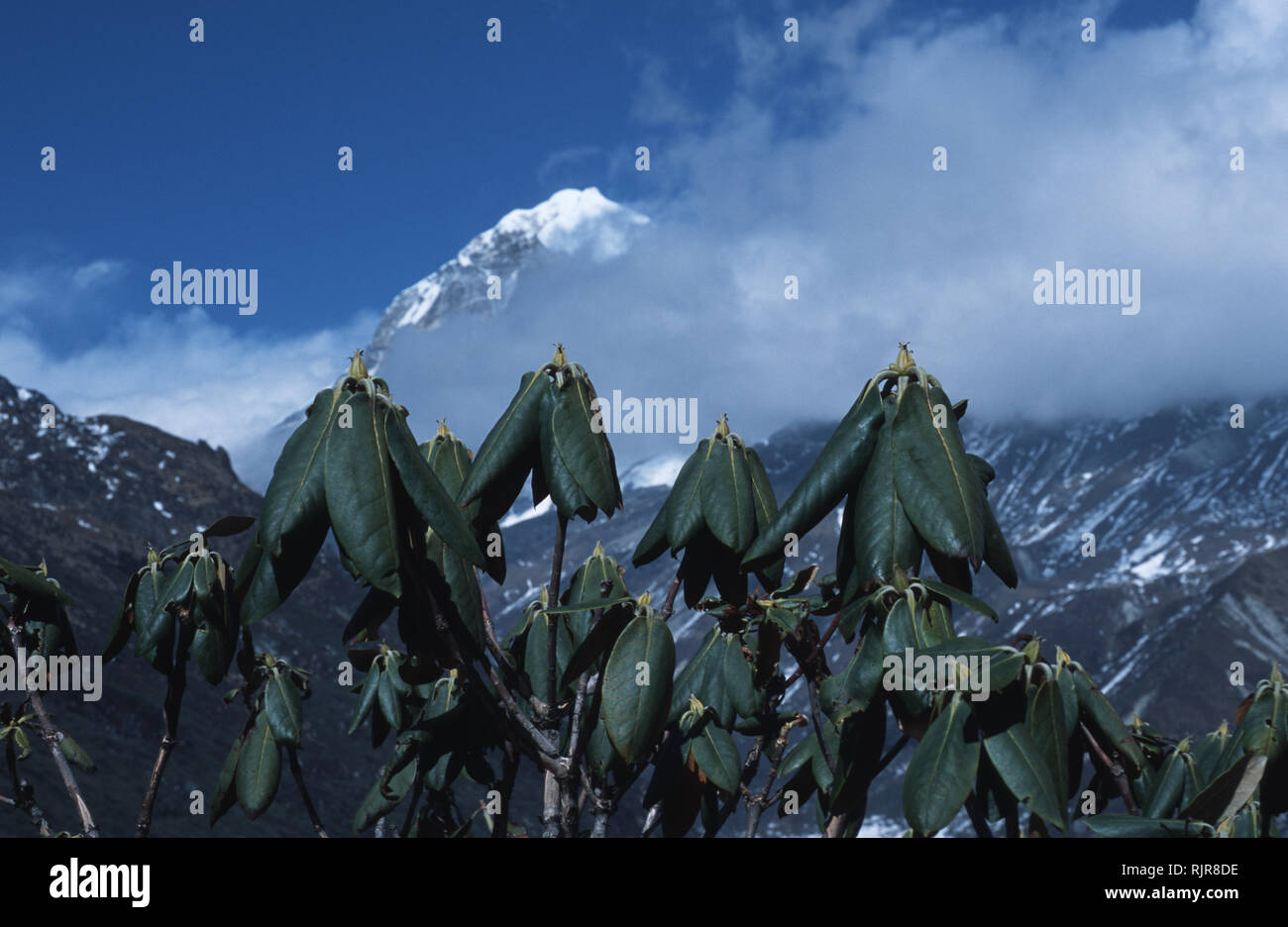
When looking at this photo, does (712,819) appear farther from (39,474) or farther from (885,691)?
(39,474)

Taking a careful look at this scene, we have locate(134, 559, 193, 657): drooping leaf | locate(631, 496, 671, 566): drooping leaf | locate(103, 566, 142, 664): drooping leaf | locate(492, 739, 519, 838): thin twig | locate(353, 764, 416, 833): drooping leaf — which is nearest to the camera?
locate(631, 496, 671, 566): drooping leaf

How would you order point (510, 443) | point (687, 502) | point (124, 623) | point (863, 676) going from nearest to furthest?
1. point (863, 676)
2. point (510, 443)
3. point (687, 502)
4. point (124, 623)

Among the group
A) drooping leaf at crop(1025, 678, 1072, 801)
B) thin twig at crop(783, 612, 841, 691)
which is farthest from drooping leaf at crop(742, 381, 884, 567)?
drooping leaf at crop(1025, 678, 1072, 801)

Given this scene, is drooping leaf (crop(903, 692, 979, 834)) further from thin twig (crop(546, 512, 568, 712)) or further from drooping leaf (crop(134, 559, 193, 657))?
drooping leaf (crop(134, 559, 193, 657))

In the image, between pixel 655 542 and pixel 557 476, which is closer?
pixel 557 476

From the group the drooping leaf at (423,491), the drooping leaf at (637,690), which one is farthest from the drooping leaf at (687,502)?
the drooping leaf at (423,491)

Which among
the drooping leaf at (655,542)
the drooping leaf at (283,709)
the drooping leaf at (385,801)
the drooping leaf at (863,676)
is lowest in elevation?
the drooping leaf at (385,801)

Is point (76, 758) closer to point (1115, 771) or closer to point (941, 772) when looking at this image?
point (941, 772)

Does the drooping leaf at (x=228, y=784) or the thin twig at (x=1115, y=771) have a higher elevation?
the thin twig at (x=1115, y=771)

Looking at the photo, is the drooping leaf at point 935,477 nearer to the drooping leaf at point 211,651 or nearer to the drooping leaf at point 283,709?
the drooping leaf at point 211,651

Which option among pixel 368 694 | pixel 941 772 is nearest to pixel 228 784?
pixel 368 694

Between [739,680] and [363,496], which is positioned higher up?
[363,496]
